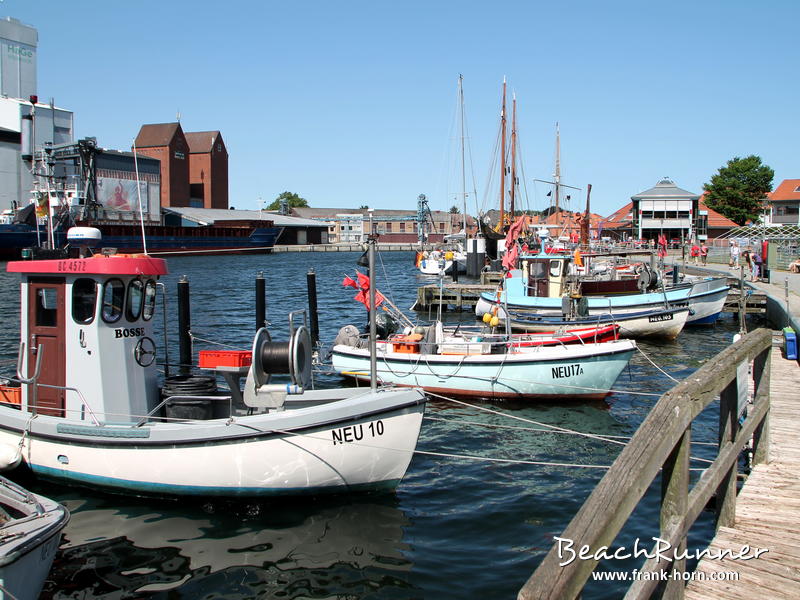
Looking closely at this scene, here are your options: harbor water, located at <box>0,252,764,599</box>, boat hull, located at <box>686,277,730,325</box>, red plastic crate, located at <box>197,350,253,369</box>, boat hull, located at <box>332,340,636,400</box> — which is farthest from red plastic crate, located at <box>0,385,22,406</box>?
boat hull, located at <box>686,277,730,325</box>

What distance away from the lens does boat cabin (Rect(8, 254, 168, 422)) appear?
9828 millimetres

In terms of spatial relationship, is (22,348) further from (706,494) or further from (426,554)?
(706,494)

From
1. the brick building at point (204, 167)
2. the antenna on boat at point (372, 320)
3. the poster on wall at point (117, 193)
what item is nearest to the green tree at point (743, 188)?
the poster on wall at point (117, 193)

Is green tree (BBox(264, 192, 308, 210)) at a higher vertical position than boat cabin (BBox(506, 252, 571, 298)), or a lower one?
higher

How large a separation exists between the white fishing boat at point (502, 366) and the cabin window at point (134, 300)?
7393 millimetres

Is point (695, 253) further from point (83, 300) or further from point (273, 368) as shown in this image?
A: point (83, 300)

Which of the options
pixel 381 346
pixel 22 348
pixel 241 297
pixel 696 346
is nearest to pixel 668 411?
pixel 22 348

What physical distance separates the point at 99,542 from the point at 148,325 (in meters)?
3.30

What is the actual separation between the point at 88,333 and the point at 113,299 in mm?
612

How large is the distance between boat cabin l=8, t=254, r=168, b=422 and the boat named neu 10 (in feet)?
0.06

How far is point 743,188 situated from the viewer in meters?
87.9

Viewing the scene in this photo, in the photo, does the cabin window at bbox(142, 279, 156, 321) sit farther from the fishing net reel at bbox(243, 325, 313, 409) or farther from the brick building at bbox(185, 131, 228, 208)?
the brick building at bbox(185, 131, 228, 208)

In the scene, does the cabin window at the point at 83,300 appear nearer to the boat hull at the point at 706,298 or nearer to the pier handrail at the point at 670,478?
the pier handrail at the point at 670,478
